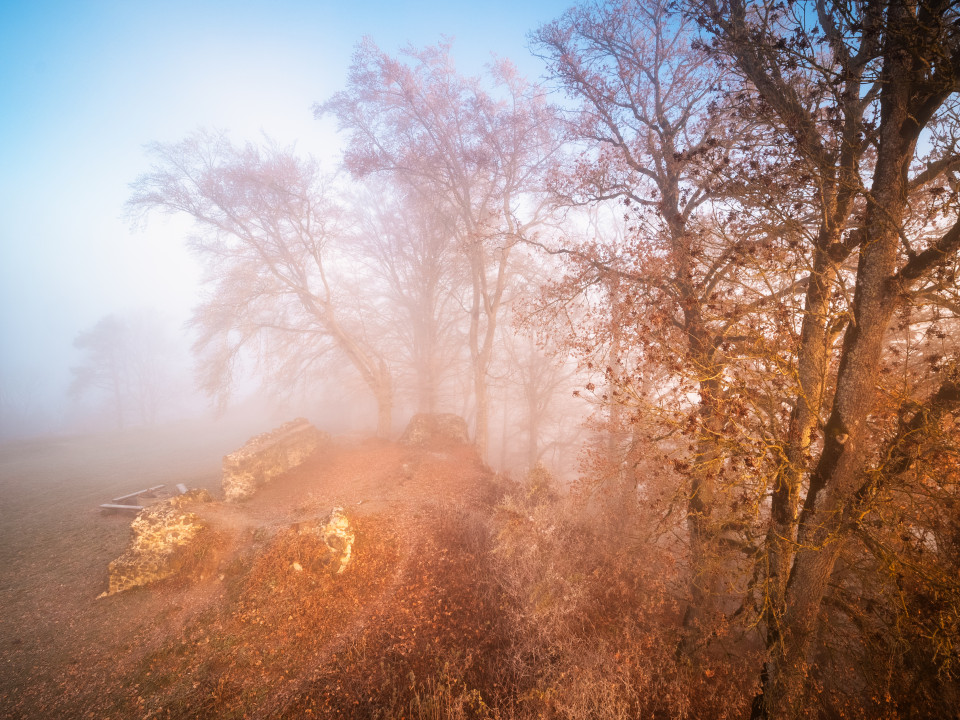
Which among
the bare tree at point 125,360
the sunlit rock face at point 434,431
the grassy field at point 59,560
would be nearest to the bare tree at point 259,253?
the sunlit rock face at point 434,431

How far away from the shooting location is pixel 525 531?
7719mm

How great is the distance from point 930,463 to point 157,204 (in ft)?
64.7

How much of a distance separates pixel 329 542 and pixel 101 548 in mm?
5999

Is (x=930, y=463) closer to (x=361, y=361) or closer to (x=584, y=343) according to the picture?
(x=584, y=343)

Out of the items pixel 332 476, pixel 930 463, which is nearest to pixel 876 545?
pixel 930 463

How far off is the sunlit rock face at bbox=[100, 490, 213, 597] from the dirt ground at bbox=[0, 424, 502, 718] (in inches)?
9.6

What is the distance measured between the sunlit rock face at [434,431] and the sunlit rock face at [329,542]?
6.56 metres

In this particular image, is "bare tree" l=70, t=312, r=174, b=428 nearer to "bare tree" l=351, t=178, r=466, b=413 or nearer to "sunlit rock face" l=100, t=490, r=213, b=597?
"bare tree" l=351, t=178, r=466, b=413

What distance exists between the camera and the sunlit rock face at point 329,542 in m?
6.59

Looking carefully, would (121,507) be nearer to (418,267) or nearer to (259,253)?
(259,253)

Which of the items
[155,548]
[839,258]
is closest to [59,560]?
[155,548]

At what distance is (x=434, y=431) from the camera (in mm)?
14383

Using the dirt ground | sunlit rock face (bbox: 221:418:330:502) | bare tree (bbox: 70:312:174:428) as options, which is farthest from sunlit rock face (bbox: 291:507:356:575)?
bare tree (bbox: 70:312:174:428)

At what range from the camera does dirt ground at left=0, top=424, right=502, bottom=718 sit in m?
4.84
